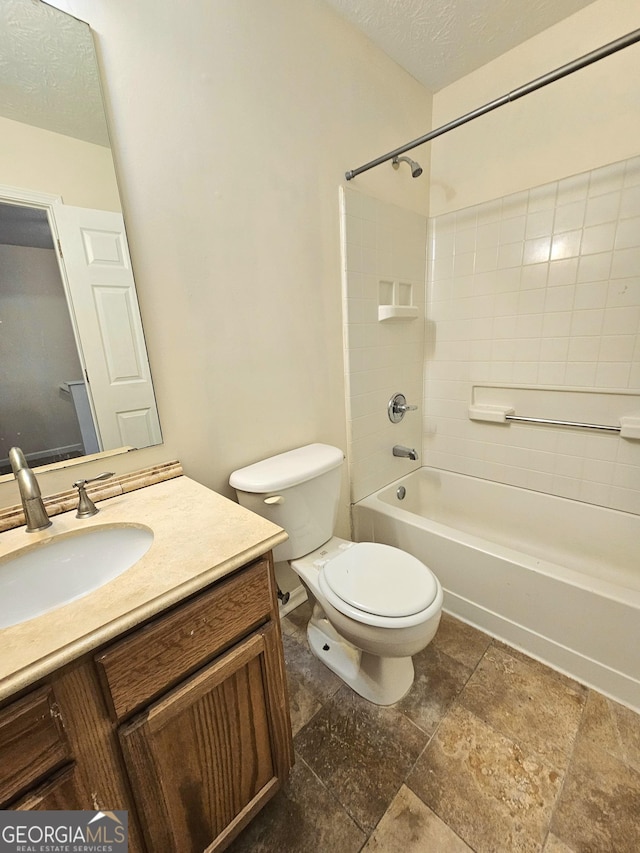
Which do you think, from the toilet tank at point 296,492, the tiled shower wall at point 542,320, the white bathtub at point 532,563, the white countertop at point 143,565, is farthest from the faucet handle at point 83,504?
the tiled shower wall at point 542,320

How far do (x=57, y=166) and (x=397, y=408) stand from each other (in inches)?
63.8

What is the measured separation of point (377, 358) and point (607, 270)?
3.35 ft

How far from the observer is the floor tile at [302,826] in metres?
0.88

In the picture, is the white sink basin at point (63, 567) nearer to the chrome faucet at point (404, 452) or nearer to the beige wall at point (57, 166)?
the beige wall at point (57, 166)

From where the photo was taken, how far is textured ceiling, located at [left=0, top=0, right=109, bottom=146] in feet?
2.57

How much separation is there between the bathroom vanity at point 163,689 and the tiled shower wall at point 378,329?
1.02 metres

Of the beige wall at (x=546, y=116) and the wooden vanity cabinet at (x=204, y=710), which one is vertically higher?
the beige wall at (x=546, y=116)

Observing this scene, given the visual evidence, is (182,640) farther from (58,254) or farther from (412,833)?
(58,254)

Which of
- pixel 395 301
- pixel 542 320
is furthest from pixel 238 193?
pixel 542 320

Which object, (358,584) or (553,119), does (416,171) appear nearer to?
(553,119)

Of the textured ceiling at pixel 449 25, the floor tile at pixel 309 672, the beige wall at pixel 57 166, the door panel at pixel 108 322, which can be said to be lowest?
the floor tile at pixel 309 672

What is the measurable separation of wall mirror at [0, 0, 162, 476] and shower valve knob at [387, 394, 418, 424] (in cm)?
129

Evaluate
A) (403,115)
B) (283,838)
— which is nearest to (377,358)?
(403,115)

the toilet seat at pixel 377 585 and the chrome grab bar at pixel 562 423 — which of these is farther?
the chrome grab bar at pixel 562 423
